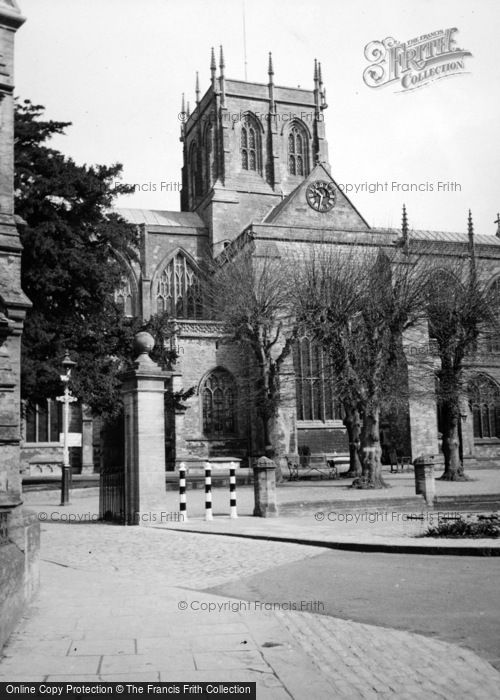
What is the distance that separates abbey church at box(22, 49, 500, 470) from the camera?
39219 millimetres

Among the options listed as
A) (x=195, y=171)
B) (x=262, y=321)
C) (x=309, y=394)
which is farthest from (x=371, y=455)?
(x=195, y=171)

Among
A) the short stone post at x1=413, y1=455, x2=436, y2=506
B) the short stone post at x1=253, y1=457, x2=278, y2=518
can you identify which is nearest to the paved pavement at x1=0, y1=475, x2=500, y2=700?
the short stone post at x1=253, y1=457, x2=278, y2=518

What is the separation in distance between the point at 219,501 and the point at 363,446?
527cm

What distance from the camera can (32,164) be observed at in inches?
1027

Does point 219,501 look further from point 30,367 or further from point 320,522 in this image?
point 30,367

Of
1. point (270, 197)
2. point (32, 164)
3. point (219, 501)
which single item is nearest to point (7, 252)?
point (219, 501)

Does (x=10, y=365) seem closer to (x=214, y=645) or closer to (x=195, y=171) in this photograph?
(x=214, y=645)

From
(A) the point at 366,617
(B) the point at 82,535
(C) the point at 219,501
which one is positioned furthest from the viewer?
(C) the point at 219,501

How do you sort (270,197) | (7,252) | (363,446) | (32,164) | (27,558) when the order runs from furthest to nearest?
(270,197), (32,164), (363,446), (7,252), (27,558)

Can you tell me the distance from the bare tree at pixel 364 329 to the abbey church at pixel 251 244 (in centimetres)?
505

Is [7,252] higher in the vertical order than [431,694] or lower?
higher

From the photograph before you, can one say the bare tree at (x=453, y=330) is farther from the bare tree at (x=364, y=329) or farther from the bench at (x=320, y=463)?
the bench at (x=320, y=463)

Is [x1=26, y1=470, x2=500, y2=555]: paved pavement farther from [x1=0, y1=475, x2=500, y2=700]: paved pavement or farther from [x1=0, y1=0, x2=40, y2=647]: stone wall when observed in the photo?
[x1=0, y1=0, x2=40, y2=647]: stone wall

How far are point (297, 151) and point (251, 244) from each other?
62.7ft
